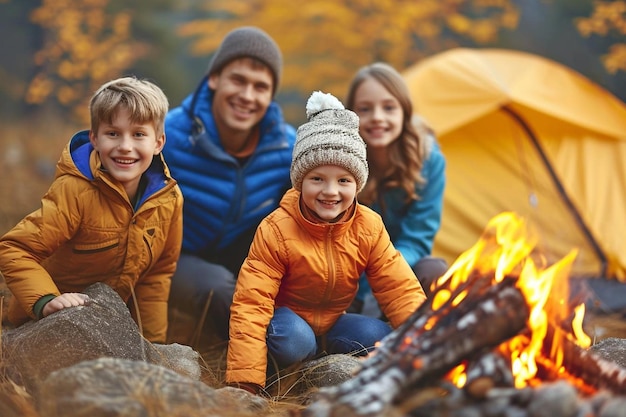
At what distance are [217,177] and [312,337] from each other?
4.14 ft

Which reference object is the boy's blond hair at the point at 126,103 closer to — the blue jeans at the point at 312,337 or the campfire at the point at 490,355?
the blue jeans at the point at 312,337

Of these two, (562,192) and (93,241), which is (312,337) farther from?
(562,192)

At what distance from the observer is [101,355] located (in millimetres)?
2521

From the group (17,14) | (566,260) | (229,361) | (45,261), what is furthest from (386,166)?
(17,14)

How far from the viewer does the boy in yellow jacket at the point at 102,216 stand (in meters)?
2.76

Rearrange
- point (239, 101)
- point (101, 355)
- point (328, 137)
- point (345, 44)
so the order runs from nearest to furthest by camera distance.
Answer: point (101, 355) < point (328, 137) < point (239, 101) < point (345, 44)

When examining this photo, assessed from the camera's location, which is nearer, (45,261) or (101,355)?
(101,355)

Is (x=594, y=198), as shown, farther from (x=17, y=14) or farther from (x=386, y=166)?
(x=17, y=14)

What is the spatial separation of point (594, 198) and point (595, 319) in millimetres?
1191

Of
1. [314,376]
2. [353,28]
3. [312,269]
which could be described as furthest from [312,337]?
[353,28]

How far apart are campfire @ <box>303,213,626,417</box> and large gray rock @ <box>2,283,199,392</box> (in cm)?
95

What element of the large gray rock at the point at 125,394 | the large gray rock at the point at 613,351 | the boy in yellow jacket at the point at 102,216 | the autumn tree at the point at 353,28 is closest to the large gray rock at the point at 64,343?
the boy in yellow jacket at the point at 102,216

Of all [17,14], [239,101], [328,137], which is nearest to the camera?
[328,137]

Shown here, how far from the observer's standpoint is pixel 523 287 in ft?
7.76
